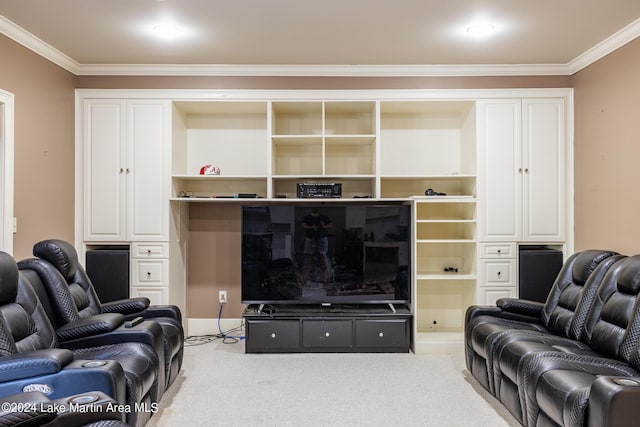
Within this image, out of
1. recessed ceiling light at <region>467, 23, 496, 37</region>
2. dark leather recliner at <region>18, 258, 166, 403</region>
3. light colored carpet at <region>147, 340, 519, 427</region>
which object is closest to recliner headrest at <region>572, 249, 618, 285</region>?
light colored carpet at <region>147, 340, 519, 427</region>

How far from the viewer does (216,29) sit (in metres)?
3.29

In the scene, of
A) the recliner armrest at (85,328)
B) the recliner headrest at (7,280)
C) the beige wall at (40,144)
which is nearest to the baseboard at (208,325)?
the beige wall at (40,144)

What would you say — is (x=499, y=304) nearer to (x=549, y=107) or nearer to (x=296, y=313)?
(x=296, y=313)

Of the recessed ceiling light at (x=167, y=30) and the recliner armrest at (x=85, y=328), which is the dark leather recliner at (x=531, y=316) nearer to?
the recliner armrest at (x=85, y=328)

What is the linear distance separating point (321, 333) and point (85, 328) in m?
1.96

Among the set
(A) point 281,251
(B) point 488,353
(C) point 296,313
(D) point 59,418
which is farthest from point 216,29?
(B) point 488,353

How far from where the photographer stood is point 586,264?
314 cm

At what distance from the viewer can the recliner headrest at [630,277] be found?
2.57 metres

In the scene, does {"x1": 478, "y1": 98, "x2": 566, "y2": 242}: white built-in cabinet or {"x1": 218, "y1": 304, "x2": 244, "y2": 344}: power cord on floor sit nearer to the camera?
{"x1": 478, "y1": 98, "x2": 566, "y2": 242}: white built-in cabinet

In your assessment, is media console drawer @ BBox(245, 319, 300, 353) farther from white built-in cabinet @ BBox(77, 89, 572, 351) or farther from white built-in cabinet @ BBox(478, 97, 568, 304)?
white built-in cabinet @ BBox(478, 97, 568, 304)

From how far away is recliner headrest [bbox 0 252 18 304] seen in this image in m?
2.27

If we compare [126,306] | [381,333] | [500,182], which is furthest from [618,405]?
[126,306]

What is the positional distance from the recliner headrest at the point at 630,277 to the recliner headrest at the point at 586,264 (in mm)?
345

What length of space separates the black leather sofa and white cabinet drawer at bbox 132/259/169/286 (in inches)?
107
